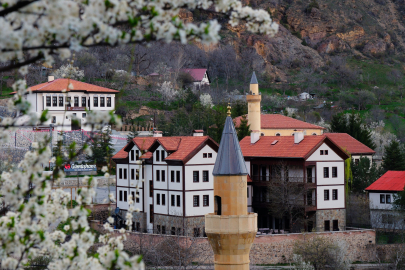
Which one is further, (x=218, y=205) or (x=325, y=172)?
(x=325, y=172)

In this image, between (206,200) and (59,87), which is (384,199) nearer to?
(206,200)

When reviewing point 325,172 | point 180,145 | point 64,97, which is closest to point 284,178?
point 325,172

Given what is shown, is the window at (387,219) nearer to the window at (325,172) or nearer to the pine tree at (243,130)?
the window at (325,172)

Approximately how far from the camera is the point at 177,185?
135 ft

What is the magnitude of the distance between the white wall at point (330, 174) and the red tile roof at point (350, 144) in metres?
13.4

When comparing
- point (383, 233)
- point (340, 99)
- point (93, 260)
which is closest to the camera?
point (93, 260)

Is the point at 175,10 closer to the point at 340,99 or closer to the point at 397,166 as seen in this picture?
the point at 397,166

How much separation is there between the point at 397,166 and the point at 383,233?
12603mm

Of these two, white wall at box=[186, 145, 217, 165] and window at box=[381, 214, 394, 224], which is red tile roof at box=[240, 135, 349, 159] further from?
white wall at box=[186, 145, 217, 165]

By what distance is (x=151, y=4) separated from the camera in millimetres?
5578

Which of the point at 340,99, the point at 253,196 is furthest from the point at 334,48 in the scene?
the point at 253,196

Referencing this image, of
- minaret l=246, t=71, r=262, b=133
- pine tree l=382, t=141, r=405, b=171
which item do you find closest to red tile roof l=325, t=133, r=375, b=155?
pine tree l=382, t=141, r=405, b=171

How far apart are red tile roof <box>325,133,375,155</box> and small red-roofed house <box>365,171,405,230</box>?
9.69 m

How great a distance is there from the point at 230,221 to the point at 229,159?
1730 mm
